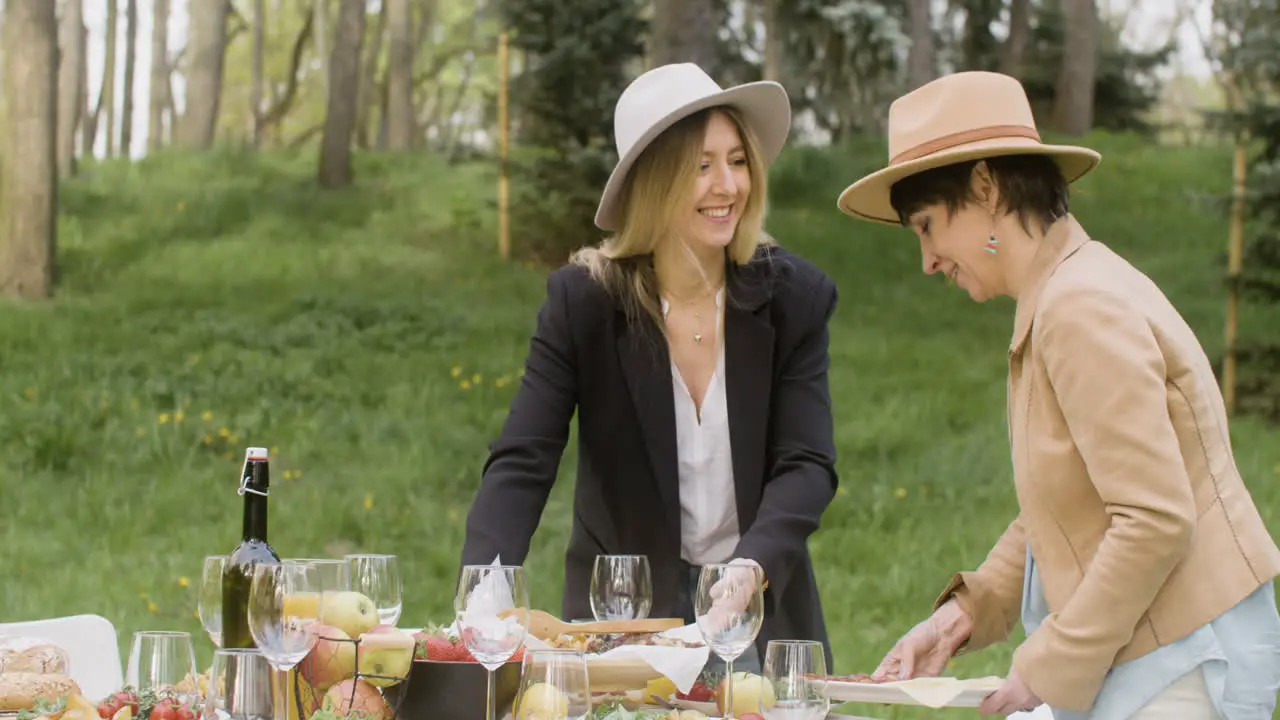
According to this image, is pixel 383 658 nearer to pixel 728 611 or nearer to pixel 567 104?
pixel 728 611

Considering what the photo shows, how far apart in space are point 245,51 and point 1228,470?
36372 millimetres

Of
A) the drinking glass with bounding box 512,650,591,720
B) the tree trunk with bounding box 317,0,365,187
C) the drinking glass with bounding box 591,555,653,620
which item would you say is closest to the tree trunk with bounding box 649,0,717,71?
the tree trunk with bounding box 317,0,365,187

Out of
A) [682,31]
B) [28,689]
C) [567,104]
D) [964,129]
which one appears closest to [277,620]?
[28,689]

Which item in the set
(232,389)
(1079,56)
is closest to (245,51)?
(1079,56)

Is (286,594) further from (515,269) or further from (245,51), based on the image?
(245,51)

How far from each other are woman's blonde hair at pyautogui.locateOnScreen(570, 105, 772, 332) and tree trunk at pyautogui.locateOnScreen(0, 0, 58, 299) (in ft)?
31.1

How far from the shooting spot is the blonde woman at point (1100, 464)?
82.7 inches

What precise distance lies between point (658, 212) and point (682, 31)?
9077 millimetres

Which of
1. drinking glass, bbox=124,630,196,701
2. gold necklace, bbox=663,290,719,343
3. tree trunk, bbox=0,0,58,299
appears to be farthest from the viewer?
tree trunk, bbox=0,0,58,299

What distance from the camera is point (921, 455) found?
948 cm

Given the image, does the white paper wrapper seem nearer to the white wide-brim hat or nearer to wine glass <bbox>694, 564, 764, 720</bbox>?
wine glass <bbox>694, 564, 764, 720</bbox>

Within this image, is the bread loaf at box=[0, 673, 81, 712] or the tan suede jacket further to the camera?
the bread loaf at box=[0, 673, 81, 712]

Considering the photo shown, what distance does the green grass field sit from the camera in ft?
25.5

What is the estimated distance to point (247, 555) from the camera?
2.39 meters
